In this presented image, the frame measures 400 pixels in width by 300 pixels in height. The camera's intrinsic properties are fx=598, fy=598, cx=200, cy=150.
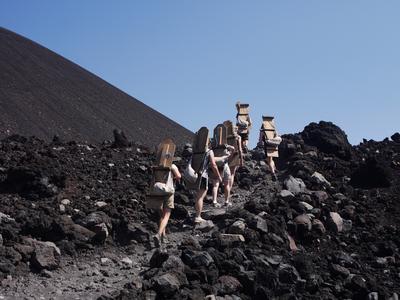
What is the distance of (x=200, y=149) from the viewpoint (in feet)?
32.1

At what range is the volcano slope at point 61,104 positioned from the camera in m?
23.9

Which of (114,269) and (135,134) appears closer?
(114,269)

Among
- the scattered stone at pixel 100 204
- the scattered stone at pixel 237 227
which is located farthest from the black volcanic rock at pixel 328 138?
the scattered stone at pixel 237 227

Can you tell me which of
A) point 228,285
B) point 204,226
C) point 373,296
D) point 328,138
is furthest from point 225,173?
point 328,138

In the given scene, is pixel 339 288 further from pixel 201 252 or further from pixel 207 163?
pixel 207 163

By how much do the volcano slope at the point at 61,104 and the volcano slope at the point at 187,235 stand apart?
10.1m

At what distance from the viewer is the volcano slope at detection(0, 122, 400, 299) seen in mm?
6980

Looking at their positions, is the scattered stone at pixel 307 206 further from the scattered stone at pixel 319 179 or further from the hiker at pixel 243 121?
the hiker at pixel 243 121

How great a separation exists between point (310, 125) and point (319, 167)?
4.25 metres

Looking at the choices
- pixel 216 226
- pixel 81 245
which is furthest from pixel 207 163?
pixel 81 245

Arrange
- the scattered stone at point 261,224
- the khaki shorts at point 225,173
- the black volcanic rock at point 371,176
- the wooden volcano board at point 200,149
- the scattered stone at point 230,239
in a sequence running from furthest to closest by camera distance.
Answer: the black volcanic rock at point 371,176, the khaki shorts at point 225,173, the wooden volcano board at point 200,149, the scattered stone at point 261,224, the scattered stone at point 230,239

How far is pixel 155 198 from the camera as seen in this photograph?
338 inches

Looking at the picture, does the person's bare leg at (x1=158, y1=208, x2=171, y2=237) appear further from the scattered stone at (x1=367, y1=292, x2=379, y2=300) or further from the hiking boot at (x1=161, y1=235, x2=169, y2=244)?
the scattered stone at (x1=367, y1=292, x2=379, y2=300)

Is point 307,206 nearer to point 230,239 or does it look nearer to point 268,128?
point 230,239
